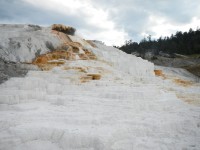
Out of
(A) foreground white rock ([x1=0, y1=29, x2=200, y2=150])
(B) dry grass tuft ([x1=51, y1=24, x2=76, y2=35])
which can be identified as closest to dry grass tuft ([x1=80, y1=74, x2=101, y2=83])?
(A) foreground white rock ([x1=0, y1=29, x2=200, y2=150])

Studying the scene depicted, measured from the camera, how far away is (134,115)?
9242 millimetres

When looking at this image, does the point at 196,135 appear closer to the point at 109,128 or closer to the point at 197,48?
the point at 109,128

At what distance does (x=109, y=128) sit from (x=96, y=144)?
1.19 metres

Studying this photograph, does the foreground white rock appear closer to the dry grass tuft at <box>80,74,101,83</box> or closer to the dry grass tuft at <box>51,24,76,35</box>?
the dry grass tuft at <box>80,74,101,83</box>

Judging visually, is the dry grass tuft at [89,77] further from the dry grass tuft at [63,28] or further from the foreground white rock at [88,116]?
the dry grass tuft at [63,28]

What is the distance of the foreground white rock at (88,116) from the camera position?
6.72 m

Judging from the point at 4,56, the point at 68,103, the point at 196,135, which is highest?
the point at 4,56

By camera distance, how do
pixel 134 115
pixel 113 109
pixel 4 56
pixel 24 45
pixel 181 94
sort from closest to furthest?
pixel 134 115
pixel 113 109
pixel 181 94
pixel 4 56
pixel 24 45

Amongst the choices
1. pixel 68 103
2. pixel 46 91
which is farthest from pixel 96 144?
pixel 46 91

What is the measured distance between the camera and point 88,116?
8.72 metres

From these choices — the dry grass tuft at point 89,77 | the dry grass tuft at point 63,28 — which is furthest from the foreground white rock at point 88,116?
the dry grass tuft at point 63,28

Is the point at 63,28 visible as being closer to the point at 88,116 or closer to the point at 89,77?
the point at 89,77

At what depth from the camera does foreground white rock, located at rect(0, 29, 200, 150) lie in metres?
6.72

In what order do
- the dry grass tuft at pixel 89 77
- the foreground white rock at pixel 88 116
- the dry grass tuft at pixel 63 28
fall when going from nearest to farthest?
the foreground white rock at pixel 88 116 < the dry grass tuft at pixel 89 77 < the dry grass tuft at pixel 63 28
